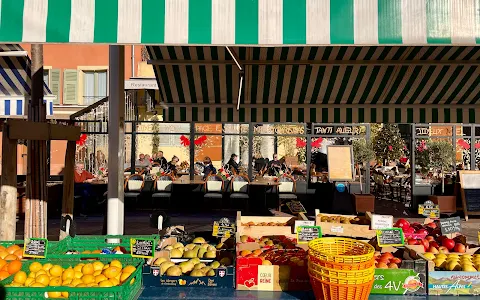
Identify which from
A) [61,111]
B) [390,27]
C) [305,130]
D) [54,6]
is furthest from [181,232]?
[61,111]

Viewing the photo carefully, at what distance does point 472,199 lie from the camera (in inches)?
435

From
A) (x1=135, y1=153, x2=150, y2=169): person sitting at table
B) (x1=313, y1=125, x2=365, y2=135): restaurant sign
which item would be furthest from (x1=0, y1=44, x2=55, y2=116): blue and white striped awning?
(x1=313, y1=125, x2=365, y2=135): restaurant sign

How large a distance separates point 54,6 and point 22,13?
0.22 m

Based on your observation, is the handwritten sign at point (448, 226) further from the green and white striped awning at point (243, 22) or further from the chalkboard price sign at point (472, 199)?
the chalkboard price sign at point (472, 199)

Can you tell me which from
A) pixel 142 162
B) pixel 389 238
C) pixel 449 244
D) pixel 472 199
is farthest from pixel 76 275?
Result: pixel 142 162

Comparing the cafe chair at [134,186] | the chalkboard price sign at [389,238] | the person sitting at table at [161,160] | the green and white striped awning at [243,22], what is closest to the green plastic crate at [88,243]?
the green and white striped awning at [243,22]

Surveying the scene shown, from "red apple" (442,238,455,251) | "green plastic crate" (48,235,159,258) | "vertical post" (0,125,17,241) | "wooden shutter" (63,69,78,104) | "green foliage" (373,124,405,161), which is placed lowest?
"red apple" (442,238,455,251)

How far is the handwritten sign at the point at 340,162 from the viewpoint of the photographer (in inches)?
440

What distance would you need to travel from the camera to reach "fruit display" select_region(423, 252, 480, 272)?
3.70m

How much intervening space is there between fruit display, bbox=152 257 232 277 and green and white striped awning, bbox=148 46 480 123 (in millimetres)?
3503

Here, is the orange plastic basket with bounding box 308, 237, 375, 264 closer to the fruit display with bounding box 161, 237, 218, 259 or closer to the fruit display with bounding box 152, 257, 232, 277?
the fruit display with bounding box 152, 257, 232, 277

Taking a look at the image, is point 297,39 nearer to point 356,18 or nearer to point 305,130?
point 356,18

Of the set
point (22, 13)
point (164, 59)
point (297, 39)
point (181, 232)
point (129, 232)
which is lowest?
point (129, 232)

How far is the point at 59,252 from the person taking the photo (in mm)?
4070
